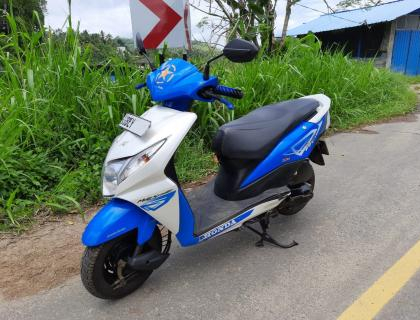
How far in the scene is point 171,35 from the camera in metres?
3.49

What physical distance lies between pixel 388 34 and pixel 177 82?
53.1 ft

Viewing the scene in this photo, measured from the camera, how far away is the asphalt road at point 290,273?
219cm

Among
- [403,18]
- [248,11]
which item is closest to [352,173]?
[248,11]

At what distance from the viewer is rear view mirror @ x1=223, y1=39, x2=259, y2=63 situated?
2.06 meters

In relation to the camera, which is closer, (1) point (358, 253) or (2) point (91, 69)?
(1) point (358, 253)

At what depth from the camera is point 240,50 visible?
6.75ft

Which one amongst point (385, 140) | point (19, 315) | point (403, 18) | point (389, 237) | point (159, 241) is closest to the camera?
point (19, 315)

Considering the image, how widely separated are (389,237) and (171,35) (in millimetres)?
2476

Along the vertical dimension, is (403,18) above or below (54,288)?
above

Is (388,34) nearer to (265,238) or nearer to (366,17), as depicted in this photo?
(366,17)

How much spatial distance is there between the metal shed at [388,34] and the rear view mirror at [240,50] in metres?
13.6

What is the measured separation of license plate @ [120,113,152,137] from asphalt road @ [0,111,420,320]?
1.01 meters

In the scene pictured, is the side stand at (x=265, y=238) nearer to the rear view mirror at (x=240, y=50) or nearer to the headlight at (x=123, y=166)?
the headlight at (x=123, y=166)

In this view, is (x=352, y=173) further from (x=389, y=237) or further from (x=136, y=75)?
(x=136, y=75)
